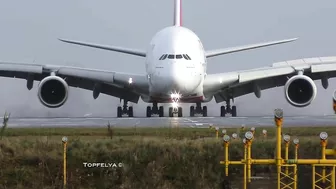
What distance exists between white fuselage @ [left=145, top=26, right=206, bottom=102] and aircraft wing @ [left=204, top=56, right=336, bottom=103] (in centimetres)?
97

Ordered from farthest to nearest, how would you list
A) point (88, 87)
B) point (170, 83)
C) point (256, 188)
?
point (88, 87), point (170, 83), point (256, 188)

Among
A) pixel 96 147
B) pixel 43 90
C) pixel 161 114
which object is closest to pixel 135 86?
pixel 161 114

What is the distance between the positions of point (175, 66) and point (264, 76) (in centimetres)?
516

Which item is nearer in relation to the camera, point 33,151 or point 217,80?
point 33,151

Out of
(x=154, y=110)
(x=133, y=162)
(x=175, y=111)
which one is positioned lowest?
(x=133, y=162)

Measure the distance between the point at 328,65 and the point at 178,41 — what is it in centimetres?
735

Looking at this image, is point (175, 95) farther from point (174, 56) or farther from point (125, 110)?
point (125, 110)

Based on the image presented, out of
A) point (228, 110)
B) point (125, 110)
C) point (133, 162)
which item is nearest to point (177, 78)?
point (125, 110)

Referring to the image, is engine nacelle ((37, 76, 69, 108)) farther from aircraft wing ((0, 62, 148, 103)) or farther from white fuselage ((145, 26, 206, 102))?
white fuselage ((145, 26, 206, 102))

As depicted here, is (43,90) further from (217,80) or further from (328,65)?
(328,65)

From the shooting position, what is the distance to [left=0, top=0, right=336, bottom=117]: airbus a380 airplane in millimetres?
37438

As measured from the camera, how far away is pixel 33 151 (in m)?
17.8

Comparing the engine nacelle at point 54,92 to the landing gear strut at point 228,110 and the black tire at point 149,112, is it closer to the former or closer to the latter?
the black tire at point 149,112

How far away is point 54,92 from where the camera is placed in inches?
1511
